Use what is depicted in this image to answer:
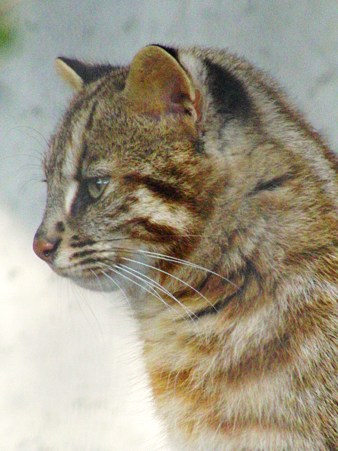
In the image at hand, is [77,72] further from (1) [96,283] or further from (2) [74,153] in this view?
(1) [96,283]

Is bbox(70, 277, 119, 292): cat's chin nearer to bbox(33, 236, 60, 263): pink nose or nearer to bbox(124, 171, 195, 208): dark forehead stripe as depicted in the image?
bbox(33, 236, 60, 263): pink nose

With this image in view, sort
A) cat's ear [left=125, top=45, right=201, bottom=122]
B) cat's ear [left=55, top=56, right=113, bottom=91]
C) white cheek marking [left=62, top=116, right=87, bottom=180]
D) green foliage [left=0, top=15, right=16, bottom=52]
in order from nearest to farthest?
cat's ear [left=125, top=45, right=201, bottom=122] < white cheek marking [left=62, top=116, right=87, bottom=180] < cat's ear [left=55, top=56, right=113, bottom=91] < green foliage [left=0, top=15, right=16, bottom=52]

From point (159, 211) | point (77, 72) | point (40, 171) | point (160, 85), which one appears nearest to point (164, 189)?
point (159, 211)

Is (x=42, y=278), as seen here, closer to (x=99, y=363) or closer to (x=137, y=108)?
(x=99, y=363)

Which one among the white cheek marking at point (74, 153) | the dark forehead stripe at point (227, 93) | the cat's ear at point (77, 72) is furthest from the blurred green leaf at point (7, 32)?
the dark forehead stripe at point (227, 93)

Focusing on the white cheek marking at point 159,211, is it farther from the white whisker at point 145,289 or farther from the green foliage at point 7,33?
the green foliage at point 7,33

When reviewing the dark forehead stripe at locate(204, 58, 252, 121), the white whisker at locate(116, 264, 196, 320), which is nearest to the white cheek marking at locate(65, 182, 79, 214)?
the white whisker at locate(116, 264, 196, 320)
